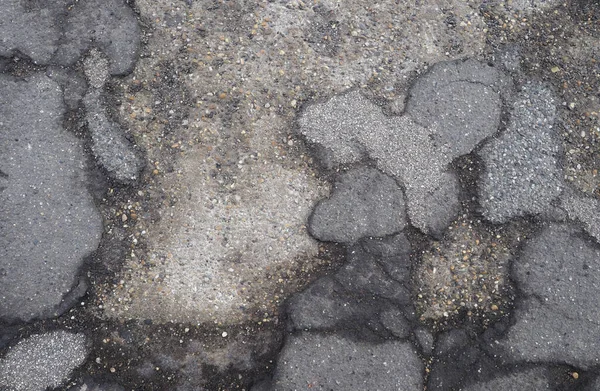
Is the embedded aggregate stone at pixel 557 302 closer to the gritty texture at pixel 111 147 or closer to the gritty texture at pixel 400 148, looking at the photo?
the gritty texture at pixel 400 148

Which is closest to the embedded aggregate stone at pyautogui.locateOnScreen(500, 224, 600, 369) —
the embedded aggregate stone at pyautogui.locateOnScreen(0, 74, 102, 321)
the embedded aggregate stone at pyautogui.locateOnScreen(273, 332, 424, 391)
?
the embedded aggregate stone at pyautogui.locateOnScreen(273, 332, 424, 391)

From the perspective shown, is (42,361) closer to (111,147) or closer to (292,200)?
(111,147)

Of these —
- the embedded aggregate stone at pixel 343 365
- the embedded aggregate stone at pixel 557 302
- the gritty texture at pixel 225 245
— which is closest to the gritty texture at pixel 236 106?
the gritty texture at pixel 225 245

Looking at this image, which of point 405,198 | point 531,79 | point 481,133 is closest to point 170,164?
point 405,198

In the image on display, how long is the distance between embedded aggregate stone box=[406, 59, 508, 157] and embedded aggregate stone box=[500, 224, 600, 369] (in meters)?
0.82

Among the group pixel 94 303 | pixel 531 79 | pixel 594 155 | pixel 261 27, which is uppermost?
pixel 261 27

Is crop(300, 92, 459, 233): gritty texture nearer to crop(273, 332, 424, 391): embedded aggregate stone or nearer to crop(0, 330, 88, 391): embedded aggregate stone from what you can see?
crop(273, 332, 424, 391): embedded aggregate stone

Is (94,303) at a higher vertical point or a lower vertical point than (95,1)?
lower

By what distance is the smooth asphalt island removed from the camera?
10.3ft

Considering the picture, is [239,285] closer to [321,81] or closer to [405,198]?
[405,198]

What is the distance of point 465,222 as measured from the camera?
3.43 m

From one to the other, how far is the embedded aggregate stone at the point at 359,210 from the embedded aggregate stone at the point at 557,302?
90 cm

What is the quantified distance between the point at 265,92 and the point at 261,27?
52 cm

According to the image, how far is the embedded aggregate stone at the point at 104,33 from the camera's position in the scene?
353 centimetres
